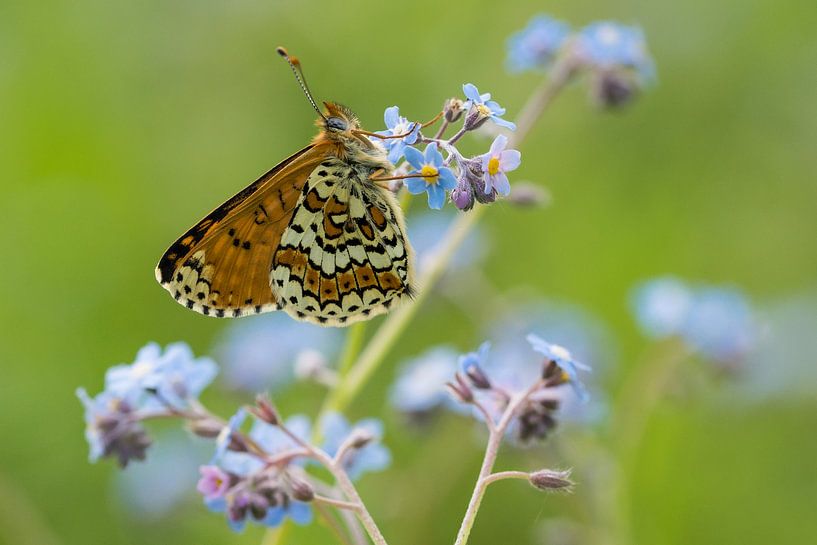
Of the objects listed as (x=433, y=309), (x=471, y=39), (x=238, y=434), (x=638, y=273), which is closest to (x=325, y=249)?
(x=238, y=434)

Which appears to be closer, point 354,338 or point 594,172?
point 354,338

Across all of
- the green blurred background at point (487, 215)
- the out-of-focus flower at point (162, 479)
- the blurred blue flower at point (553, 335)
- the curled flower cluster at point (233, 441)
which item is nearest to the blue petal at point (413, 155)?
the curled flower cluster at point (233, 441)

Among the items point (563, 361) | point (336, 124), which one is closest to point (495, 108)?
point (563, 361)

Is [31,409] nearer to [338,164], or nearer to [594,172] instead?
[338,164]

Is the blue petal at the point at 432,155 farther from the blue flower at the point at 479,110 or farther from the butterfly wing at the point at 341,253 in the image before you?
the butterfly wing at the point at 341,253

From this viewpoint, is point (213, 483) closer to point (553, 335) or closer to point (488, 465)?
point (488, 465)

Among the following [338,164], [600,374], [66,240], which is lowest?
[338,164]
